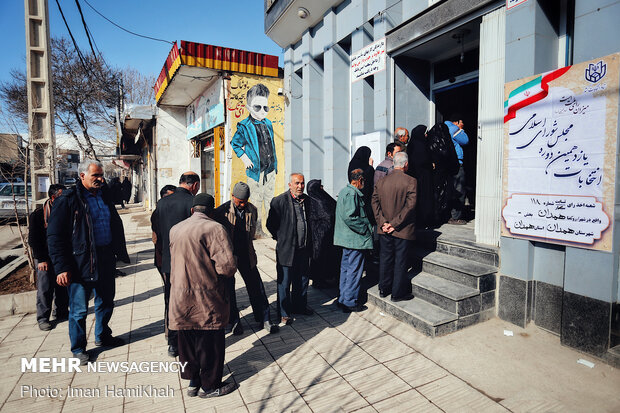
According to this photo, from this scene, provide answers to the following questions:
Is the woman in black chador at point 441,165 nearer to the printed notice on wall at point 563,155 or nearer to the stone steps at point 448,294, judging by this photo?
the printed notice on wall at point 563,155

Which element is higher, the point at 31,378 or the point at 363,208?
the point at 363,208

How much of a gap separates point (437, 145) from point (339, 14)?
4014 mm

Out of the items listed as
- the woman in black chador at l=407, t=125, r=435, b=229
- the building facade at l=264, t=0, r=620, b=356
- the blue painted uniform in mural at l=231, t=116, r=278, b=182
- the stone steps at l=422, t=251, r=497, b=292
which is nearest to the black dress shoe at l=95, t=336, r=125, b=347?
the stone steps at l=422, t=251, r=497, b=292

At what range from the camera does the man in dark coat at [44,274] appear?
4227 millimetres

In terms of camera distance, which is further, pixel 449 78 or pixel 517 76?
pixel 449 78

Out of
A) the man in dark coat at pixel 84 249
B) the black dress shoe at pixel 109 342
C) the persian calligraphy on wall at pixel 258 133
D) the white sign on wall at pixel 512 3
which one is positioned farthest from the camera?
the persian calligraphy on wall at pixel 258 133

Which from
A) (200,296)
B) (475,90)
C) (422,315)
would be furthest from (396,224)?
(475,90)

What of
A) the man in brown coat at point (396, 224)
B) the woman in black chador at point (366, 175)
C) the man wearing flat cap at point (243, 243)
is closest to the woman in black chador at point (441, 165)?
the woman in black chador at point (366, 175)

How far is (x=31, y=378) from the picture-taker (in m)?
3.27

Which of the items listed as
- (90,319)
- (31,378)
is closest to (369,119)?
(90,319)

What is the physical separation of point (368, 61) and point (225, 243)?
211 inches

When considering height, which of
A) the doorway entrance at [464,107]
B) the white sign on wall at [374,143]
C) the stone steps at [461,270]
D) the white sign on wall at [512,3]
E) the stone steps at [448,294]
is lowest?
the stone steps at [448,294]

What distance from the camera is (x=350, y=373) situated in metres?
3.26

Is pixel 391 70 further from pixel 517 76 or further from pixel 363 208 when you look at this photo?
A: pixel 363 208
